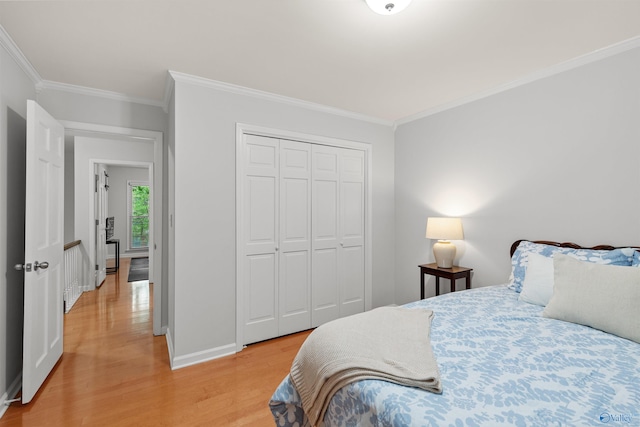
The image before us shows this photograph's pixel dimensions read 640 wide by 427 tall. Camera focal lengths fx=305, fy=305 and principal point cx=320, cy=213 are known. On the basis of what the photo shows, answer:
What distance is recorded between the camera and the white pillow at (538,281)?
2.05 metres

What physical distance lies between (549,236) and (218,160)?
9.68ft

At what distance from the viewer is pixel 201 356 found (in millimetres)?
2682

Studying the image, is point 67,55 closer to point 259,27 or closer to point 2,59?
point 2,59

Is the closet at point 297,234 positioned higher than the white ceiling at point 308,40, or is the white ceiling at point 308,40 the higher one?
the white ceiling at point 308,40

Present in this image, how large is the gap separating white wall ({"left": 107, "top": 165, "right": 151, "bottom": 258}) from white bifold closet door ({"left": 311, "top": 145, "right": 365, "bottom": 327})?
6.94 metres

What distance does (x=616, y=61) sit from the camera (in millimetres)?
2209

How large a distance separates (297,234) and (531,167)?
229 cm

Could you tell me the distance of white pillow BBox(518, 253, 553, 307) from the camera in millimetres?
2055

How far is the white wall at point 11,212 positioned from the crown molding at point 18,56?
0.01 meters

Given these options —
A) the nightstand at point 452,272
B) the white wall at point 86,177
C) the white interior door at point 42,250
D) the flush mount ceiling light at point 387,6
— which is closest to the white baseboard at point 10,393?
the white interior door at point 42,250

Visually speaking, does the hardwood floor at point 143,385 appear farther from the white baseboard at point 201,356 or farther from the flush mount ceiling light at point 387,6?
the flush mount ceiling light at point 387,6

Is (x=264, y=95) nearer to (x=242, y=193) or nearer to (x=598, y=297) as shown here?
(x=242, y=193)

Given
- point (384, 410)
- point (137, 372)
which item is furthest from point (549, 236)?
point (137, 372)

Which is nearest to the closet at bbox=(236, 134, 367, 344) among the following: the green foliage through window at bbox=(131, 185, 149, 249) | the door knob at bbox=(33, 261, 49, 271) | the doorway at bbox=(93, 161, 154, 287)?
the door knob at bbox=(33, 261, 49, 271)
